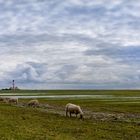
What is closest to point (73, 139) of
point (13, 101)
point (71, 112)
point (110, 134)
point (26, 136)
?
point (26, 136)

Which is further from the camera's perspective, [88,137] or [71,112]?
[71,112]

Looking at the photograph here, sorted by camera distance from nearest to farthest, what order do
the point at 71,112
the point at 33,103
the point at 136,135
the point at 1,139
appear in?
the point at 1,139
the point at 136,135
the point at 71,112
the point at 33,103

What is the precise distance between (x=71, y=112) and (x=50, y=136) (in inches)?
734

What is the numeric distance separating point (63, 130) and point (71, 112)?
47.2 ft

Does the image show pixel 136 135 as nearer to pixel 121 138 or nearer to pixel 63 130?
pixel 121 138

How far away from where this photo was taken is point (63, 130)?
85.7ft

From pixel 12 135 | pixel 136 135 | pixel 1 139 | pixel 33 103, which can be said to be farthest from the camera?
pixel 33 103

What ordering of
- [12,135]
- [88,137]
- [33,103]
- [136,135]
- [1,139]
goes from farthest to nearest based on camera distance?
[33,103]
[136,135]
[88,137]
[12,135]
[1,139]

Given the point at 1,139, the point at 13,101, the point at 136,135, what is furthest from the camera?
the point at 13,101

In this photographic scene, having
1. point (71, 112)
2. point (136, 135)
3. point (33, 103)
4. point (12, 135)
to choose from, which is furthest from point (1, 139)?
point (33, 103)

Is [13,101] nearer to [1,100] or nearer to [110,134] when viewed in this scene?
[1,100]

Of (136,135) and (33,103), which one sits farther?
(33,103)

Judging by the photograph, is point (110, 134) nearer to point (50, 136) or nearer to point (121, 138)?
point (121, 138)

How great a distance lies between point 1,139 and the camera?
19.2 m
